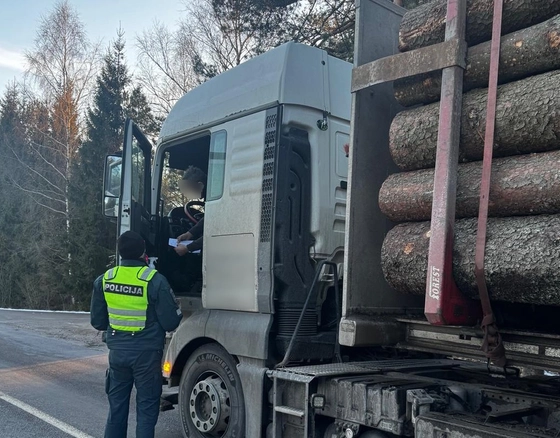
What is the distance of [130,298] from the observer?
448 cm

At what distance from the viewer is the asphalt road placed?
5.60m

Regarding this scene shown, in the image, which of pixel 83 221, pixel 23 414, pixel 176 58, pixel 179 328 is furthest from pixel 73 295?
pixel 179 328

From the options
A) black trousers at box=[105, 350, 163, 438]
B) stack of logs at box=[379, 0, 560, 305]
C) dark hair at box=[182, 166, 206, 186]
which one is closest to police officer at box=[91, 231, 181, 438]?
black trousers at box=[105, 350, 163, 438]

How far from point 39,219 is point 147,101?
28.8 ft

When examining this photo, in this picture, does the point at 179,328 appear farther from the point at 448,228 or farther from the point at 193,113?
the point at 448,228

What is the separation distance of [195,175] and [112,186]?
70 centimetres

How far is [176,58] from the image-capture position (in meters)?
24.3

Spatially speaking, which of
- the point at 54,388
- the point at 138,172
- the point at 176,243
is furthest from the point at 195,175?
the point at 54,388

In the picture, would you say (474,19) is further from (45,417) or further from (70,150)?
(70,150)

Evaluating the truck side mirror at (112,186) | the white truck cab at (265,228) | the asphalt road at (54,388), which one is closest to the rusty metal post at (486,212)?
the white truck cab at (265,228)

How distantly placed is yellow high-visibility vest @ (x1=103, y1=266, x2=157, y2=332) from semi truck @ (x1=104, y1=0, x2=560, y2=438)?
44 centimetres

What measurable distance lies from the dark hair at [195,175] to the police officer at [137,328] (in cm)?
94

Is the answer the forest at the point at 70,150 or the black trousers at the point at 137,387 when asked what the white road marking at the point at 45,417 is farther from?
the forest at the point at 70,150

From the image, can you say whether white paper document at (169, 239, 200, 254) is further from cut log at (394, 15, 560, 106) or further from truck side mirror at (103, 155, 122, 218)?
cut log at (394, 15, 560, 106)
